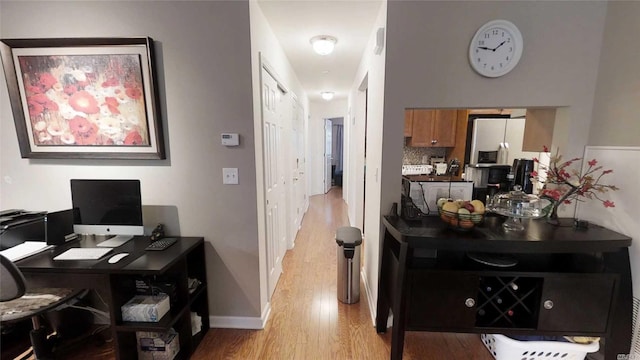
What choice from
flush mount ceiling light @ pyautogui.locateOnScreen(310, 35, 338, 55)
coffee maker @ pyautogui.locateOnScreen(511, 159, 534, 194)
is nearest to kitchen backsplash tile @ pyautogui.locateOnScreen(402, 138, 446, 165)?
coffee maker @ pyautogui.locateOnScreen(511, 159, 534, 194)

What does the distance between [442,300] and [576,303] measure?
73 cm

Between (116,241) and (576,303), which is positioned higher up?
(116,241)

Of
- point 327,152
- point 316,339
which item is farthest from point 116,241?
point 327,152

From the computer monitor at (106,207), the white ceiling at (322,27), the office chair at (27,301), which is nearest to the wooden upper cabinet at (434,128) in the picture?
the white ceiling at (322,27)

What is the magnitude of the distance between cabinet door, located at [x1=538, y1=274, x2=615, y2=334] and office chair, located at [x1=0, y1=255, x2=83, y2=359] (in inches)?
108

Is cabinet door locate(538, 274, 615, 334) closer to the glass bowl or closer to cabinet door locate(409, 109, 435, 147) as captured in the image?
the glass bowl

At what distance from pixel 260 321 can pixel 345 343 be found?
0.68 meters

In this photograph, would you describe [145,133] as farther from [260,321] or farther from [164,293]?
[260,321]

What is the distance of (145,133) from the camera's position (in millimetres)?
1824

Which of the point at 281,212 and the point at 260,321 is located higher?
the point at 281,212

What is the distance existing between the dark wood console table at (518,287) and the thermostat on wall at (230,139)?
1226 mm

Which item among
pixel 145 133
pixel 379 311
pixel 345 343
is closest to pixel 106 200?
pixel 145 133

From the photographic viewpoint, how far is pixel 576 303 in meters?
1.44

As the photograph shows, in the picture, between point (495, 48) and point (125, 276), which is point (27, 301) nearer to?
point (125, 276)
